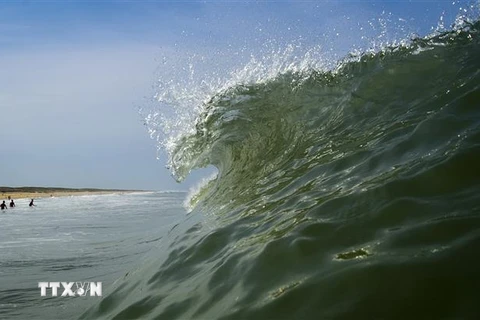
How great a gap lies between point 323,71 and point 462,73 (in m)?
2.82

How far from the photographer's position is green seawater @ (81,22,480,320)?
6.98ft

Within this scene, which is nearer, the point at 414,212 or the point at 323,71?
the point at 414,212

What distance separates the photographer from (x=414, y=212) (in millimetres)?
2752

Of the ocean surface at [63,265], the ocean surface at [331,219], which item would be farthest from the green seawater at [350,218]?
the ocean surface at [63,265]

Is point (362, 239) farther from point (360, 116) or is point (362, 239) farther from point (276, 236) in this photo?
point (360, 116)

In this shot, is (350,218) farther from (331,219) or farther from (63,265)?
(63,265)

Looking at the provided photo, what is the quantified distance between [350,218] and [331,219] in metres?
0.13

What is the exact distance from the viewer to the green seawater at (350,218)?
213 cm

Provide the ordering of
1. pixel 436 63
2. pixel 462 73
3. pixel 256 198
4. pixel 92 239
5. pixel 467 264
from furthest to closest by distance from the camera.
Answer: pixel 92 239, pixel 436 63, pixel 462 73, pixel 256 198, pixel 467 264

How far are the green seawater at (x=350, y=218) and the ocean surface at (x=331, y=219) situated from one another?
1 centimetres

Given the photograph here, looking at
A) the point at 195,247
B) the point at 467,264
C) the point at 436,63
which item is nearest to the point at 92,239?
the point at 195,247

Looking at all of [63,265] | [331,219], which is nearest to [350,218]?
[331,219]

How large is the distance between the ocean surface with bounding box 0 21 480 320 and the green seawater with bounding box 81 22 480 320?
0.01m

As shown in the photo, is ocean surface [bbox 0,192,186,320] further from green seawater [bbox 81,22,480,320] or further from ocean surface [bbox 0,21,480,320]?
green seawater [bbox 81,22,480,320]
